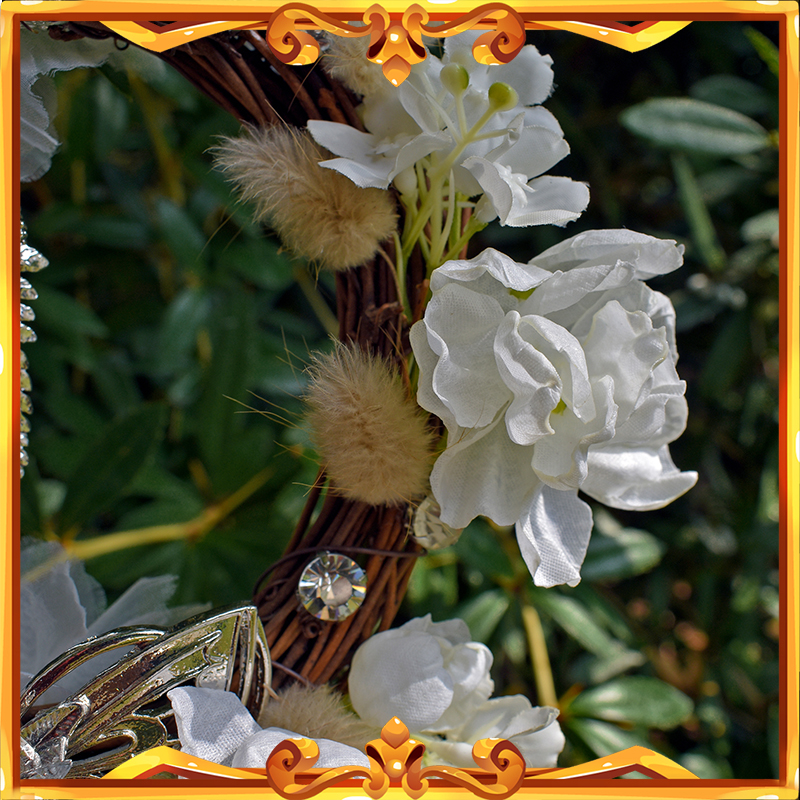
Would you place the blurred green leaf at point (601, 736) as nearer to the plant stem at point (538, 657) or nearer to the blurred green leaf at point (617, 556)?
the plant stem at point (538, 657)

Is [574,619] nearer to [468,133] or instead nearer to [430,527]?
[430,527]

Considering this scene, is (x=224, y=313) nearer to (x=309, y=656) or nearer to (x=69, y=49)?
(x=69, y=49)

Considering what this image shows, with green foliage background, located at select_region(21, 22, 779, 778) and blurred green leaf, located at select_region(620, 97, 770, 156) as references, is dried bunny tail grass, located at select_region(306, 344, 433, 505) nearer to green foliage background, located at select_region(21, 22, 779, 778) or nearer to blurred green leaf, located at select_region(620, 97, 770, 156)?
green foliage background, located at select_region(21, 22, 779, 778)

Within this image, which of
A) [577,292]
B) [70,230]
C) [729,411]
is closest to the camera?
[577,292]

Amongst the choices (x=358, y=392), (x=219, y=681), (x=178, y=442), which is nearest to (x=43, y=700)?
(x=219, y=681)

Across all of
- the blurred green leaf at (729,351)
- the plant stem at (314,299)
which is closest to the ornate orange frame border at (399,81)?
the blurred green leaf at (729,351)

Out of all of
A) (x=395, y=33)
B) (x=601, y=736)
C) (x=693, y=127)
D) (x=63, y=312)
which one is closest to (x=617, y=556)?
(x=601, y=736)
